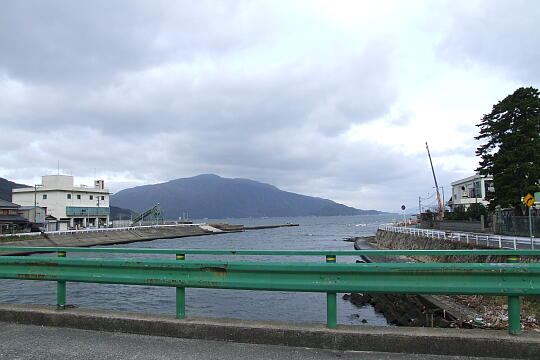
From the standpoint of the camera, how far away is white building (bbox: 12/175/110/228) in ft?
300

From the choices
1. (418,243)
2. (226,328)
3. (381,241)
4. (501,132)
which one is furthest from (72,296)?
(381,241)

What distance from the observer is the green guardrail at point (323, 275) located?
459 cm

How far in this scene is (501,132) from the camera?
35.5 m

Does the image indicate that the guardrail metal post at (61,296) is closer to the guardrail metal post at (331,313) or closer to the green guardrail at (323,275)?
the green guardrail at (323,275)

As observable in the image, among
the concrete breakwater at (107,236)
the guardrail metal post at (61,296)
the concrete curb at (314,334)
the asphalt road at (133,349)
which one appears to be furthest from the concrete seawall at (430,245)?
the concrete breakwater at (107,236)

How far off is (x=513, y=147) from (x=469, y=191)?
198 feet

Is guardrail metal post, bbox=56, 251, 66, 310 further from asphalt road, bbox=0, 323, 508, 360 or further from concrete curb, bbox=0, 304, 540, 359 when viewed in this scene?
asphalt road, bbox=0, 323, 508, 360

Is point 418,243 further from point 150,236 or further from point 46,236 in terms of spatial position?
point 150,236

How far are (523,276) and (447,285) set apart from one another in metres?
0.82

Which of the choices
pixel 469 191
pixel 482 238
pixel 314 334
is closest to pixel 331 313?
pixel 314 334

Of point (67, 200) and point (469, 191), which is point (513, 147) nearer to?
point (469, 191)

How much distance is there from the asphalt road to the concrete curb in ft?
0.31

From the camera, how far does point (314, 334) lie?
487 cm

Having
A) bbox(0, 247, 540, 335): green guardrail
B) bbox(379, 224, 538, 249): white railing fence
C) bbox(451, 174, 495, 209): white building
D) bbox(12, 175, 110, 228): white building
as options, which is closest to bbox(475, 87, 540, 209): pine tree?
bbox(379, 224, 538, 249): white railing fence
